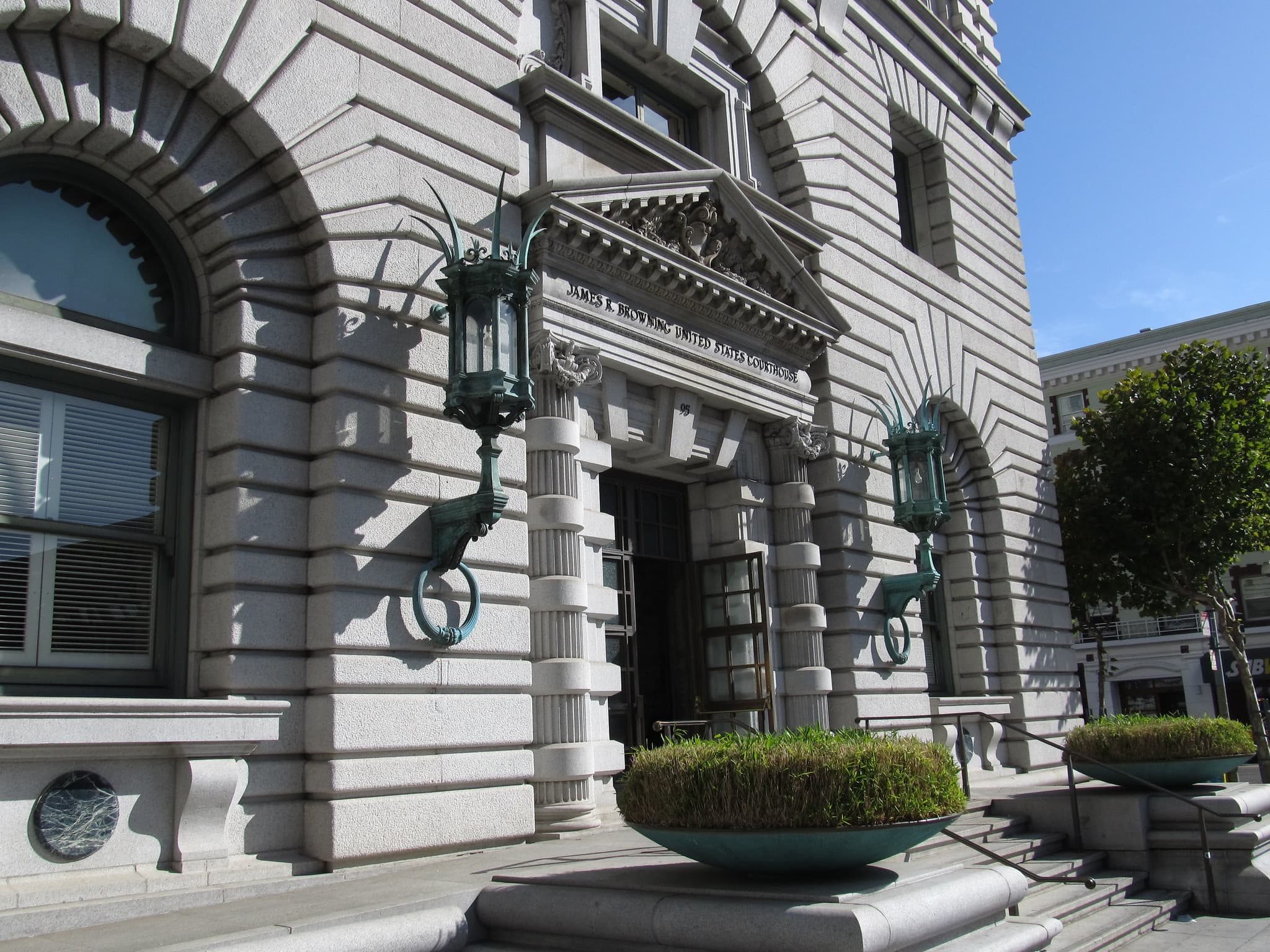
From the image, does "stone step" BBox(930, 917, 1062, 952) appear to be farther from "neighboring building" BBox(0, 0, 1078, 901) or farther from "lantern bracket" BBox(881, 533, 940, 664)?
"lantern bracket" BBox(881, 533, 940, 664)

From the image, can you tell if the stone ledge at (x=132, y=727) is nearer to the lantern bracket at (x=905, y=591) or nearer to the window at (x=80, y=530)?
the window at (x=80, y=530)

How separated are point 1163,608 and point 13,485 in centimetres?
2441

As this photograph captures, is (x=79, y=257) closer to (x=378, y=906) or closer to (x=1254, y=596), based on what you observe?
(x=378, y=906)

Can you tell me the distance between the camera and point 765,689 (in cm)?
1435

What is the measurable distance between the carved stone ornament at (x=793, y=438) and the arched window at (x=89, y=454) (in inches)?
327

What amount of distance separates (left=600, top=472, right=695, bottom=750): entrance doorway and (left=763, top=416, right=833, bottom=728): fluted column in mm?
1308

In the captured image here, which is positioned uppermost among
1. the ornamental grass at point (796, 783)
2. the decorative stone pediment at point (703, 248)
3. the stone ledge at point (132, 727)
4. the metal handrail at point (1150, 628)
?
the decorative stone pediment at point (703, 248)

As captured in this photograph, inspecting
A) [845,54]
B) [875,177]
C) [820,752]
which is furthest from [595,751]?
[845,54]

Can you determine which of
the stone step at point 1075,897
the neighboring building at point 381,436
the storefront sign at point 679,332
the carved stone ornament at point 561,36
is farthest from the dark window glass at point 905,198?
the stone step at point 1075,897

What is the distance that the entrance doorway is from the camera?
46.2 feet

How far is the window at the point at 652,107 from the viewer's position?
15641mm

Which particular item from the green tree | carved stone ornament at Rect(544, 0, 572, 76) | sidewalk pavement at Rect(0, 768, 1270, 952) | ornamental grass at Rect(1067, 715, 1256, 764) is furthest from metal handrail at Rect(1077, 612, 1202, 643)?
carved stone ornament at Rect(544, 0, 572, 76)

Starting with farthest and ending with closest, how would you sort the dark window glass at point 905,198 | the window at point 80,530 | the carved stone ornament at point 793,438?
the dark window glass at point 905,198, the carved stone ornament at point 793,438, the window at point 80,530

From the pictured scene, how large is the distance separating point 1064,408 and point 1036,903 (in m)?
45.0
